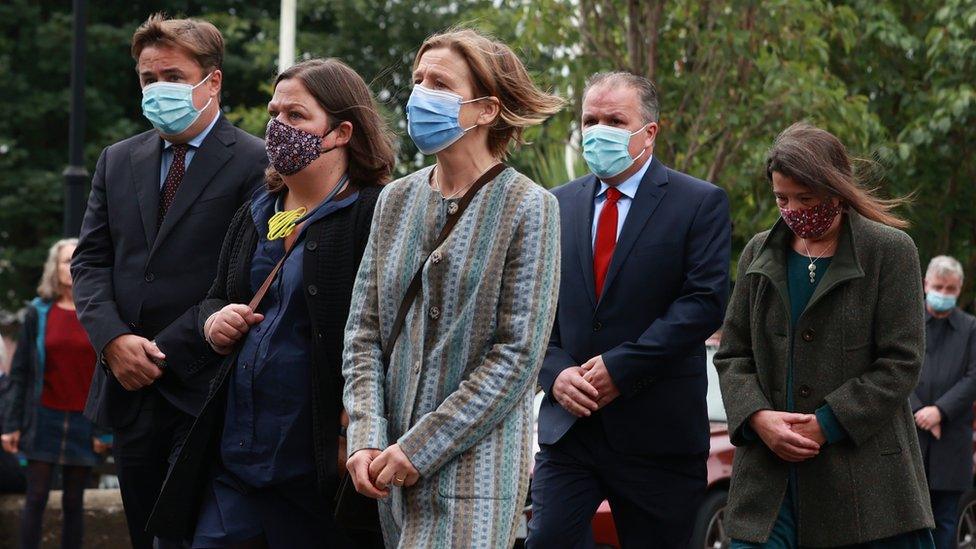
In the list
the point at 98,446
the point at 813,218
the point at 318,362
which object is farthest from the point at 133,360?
the point at 98,446

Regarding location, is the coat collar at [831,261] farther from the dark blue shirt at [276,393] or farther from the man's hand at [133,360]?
the man's hand at [133,360]

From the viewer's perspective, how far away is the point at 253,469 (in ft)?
16.8

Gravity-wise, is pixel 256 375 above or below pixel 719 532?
above

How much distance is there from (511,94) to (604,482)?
1.82m

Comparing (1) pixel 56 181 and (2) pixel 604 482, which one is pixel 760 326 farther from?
Result: (1) pixel 56 181

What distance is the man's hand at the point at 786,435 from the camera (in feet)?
18.0

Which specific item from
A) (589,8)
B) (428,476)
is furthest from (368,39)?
(428,476)

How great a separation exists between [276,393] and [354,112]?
3.18 ft

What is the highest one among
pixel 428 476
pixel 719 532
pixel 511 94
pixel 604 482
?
pixel 511 94

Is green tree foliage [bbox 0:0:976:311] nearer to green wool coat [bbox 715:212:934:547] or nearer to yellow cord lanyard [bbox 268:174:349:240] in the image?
yellow cord lanyard [bbox 268:174:349:240]

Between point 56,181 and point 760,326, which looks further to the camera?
point 56,181

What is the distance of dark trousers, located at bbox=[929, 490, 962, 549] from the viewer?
1013cm

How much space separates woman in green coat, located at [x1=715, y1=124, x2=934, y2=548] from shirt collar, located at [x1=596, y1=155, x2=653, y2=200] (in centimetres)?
68

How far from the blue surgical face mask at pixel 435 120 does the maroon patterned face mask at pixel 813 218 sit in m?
1.43
